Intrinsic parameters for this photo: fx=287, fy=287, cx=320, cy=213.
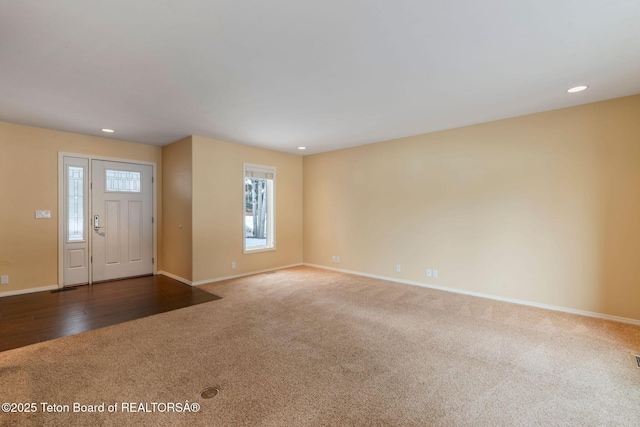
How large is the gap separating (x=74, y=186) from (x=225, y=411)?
198 inches

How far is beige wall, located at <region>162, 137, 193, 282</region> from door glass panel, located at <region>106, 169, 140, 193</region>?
1.58ft

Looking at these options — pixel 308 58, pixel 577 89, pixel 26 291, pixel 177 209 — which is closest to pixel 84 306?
pixel 26 291

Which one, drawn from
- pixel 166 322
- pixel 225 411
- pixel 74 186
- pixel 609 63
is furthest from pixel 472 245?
pixel 74 186

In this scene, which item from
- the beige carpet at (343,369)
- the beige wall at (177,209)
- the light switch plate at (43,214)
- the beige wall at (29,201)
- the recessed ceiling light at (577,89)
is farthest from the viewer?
the beige wall at (177,209)

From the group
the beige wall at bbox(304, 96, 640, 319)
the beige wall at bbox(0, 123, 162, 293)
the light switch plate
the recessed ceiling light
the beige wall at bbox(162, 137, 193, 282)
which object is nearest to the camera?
the recessed ceiling light

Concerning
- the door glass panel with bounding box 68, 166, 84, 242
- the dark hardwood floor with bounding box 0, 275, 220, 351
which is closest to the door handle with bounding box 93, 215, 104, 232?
the door glass panel with bounding box 68, 166, 84, 242

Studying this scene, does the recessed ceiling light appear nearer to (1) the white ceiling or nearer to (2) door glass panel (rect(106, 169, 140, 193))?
(1) the white ceiling

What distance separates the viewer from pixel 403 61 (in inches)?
99.0

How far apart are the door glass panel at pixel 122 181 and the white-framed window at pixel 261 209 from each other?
212 cm

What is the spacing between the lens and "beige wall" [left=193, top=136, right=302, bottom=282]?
509 cm

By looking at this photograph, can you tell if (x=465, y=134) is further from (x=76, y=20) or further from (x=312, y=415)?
(x=76, y=20)

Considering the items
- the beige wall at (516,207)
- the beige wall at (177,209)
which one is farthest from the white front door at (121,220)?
the beige wall at (516,207)

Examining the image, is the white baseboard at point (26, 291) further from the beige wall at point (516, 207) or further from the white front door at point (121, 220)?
the beige wall at point (516, 207)

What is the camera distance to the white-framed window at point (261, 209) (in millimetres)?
6137
